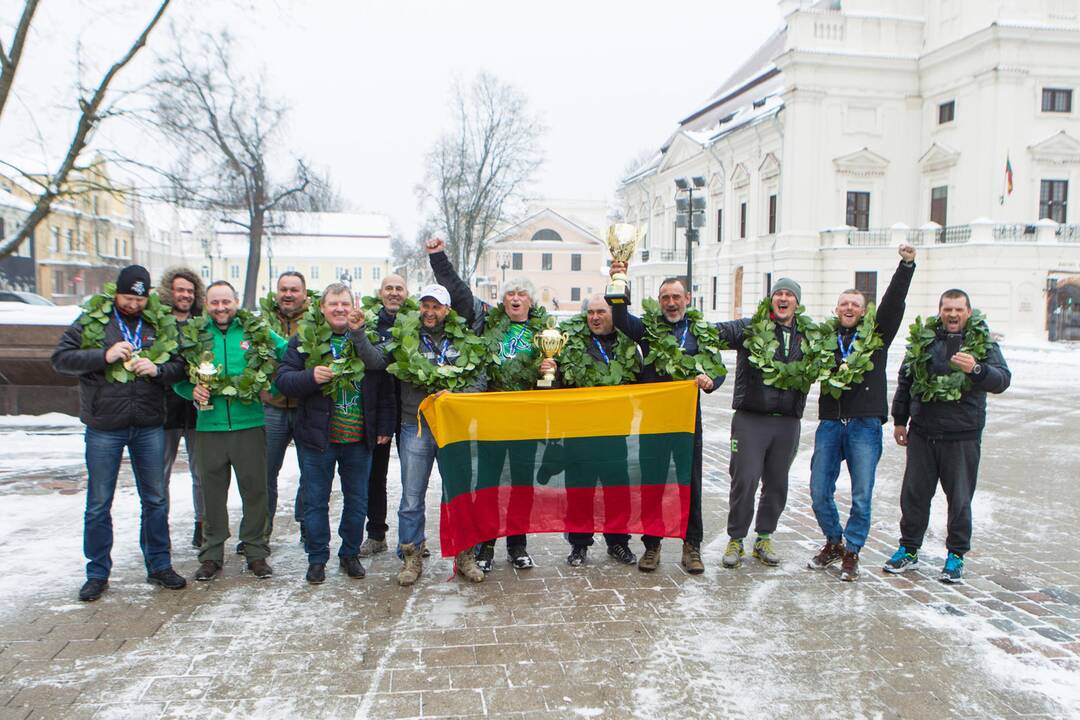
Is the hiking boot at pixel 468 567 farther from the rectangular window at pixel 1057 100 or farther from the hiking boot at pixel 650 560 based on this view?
the rectangular window at pixel 1057 100

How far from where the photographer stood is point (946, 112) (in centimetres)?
3728

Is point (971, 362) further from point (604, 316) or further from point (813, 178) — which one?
point (813, 178)

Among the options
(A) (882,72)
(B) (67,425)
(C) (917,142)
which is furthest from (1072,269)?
(B) (67,425)

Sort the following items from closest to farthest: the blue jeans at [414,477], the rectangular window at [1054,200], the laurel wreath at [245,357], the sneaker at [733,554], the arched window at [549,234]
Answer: the laurel wreath at [245,357] → the blue jeans at [414,477] → the sneaker at [733,554] → the rectangular window at [1054,200] → the arched window at [549,234]

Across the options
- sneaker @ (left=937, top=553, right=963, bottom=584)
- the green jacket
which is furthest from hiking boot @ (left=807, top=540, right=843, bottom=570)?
the green jacket

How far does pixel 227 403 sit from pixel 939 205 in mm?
38819

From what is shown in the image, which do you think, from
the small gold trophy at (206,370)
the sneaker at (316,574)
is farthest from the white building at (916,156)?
the small gold trophy at (206,370)

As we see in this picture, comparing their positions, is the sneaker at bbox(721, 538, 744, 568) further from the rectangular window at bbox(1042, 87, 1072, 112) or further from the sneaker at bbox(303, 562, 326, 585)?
the rectangular window at bbox(1042, 87, 1072, 112)

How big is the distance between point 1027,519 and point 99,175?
1459cm

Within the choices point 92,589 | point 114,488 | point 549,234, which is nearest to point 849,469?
point 114,488

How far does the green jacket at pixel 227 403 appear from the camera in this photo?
230 inches

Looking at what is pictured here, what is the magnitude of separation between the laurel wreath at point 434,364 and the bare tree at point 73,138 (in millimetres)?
9923

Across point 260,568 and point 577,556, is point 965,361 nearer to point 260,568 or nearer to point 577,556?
point 577,556

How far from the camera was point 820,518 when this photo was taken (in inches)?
248
